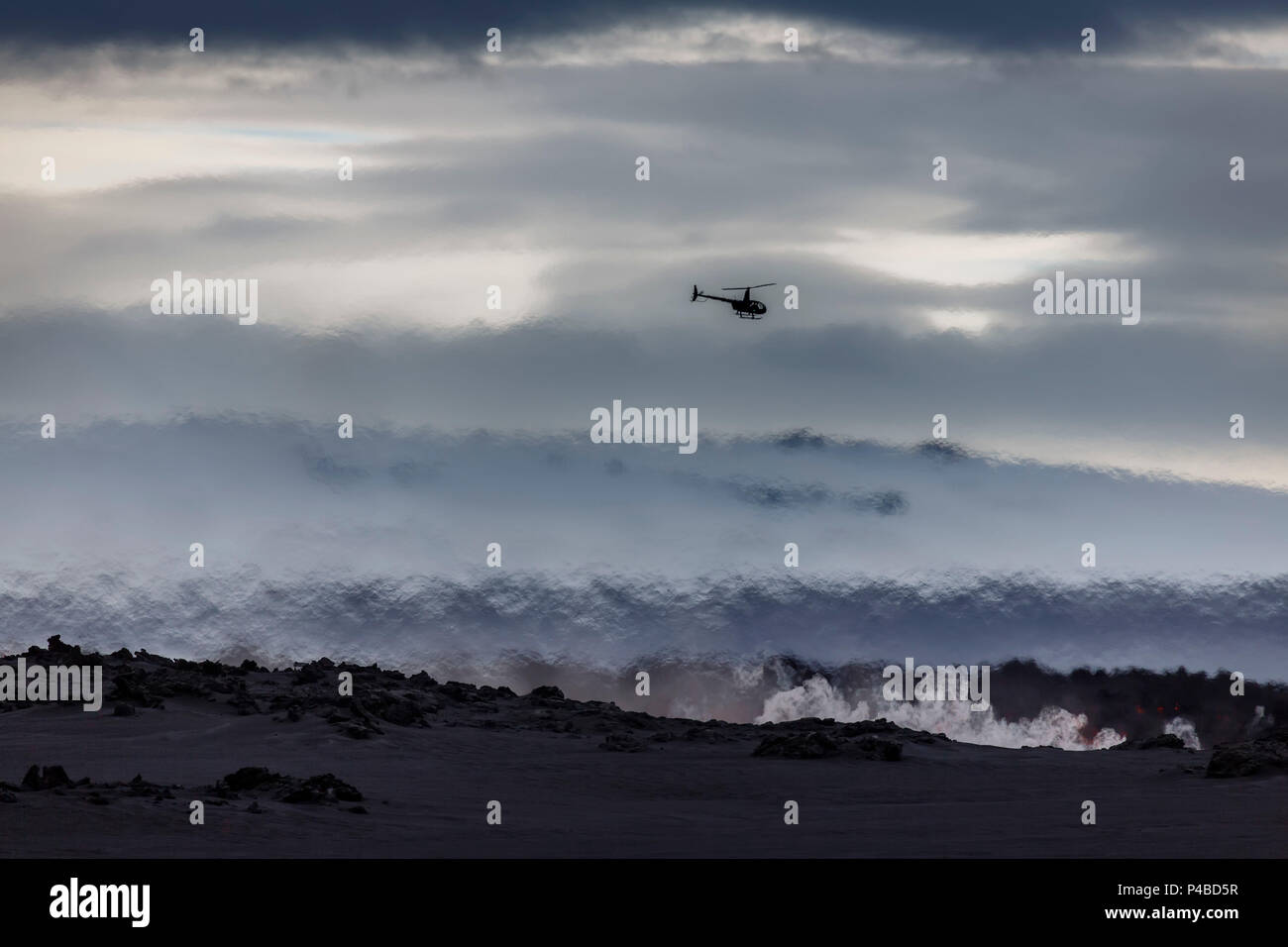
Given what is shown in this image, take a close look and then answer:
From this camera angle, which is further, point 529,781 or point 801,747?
point 801,747

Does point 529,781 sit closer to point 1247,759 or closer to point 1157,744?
point 1247,759

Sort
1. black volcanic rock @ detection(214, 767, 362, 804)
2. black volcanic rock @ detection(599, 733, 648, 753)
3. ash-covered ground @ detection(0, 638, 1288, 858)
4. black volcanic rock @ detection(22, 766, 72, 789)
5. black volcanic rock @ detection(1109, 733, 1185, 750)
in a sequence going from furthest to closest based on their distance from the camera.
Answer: black volcanic rock @ detection(1109, 733, 1185, 750) → black volcanic rock @ detection(599, 733, 648, 753) → black volcanic rock @ detection(214, 767, 362, 804) → black volcanic rock @ detection(22, 766, 72, 789) → ash-covered ground @ detection(0, 638, 1288, 858)

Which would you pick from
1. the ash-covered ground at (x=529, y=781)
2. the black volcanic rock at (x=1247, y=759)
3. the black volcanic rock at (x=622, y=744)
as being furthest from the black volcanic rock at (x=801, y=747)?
the black volcanic rock at (x=1247, y=759)

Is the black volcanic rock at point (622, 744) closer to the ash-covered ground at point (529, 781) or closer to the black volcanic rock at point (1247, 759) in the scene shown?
the ash-covered ground at point (529, 781)

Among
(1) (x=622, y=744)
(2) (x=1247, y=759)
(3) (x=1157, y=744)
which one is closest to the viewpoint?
→ (2) (x=1247, y=759)

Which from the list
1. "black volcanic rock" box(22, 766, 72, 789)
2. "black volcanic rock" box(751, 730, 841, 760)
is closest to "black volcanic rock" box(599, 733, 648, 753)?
"black volcanic rock" box(751, 730, 841, 760)

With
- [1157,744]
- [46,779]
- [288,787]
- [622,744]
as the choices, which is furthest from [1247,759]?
[46,779]

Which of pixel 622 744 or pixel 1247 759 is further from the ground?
pixel 622 744

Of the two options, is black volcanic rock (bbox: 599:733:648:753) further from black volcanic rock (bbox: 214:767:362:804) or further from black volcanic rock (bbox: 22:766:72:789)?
black volcanic rock (bbox: 22:766:72:789)

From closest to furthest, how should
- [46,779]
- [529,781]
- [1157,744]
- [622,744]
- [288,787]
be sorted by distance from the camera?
[46,779] → [288,787] → [529,781] → [622,744] → [1157,744]
